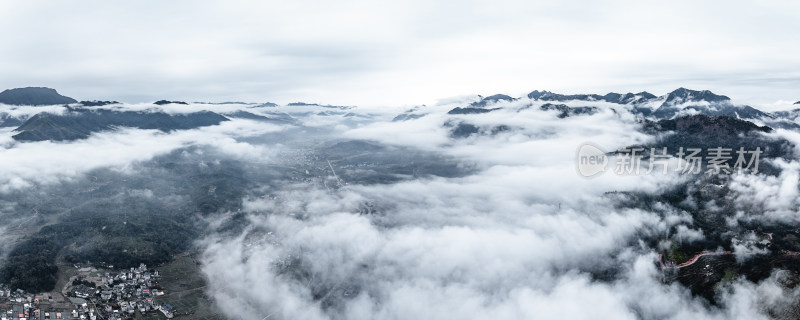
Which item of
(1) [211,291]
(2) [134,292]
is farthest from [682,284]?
(2) [134,292]

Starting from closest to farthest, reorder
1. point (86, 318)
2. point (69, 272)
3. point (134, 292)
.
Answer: point (86, 318) → point (134, 292) → point (69, 272)

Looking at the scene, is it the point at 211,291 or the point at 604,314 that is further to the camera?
the point at 211,291

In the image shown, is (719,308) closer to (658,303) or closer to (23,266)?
(658,303)

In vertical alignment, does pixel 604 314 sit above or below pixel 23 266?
below

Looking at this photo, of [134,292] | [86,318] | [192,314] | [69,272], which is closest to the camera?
[86,318]

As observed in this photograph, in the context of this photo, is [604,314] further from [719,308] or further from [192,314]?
[192,314]

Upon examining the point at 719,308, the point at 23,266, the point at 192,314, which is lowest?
the point at 719,308
